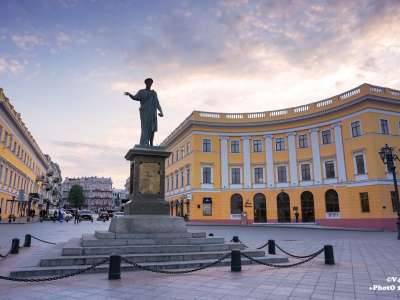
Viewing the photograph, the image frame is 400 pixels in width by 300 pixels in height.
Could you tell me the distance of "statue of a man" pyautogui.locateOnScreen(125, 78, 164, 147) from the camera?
516 inches

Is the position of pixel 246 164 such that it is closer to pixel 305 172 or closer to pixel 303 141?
pixel 305 172

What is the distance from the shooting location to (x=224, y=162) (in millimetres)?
40938

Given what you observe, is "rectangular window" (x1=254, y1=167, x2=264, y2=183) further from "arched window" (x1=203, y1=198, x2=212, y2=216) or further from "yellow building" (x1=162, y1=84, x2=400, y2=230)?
"arched window" (x1=203, y1=198, x2=212, y2=216)

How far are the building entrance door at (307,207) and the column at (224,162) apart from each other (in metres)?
9.27

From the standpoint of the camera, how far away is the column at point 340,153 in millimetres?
34109

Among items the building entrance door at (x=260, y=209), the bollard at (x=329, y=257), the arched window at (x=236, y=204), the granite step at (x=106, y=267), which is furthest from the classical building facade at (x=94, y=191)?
the bollard at (x=329, y=257)

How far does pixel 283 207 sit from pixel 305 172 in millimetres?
4932

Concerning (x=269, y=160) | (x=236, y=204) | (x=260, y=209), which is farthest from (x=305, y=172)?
(x=236, y=204)

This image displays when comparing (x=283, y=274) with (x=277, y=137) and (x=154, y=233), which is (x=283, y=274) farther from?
(x=277, y=137)

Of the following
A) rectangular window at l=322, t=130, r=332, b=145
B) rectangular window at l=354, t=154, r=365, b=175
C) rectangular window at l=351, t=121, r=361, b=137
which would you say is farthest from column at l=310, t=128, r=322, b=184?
rectangular window at l=354, t=154, r=365, b=175

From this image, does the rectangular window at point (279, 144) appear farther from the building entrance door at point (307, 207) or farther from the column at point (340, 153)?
the column at point (340, 153)

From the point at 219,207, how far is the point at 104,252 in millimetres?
31092

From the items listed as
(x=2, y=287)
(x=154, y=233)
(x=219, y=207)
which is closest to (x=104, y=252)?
(x=154, y=233)

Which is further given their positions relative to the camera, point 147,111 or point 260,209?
point 260,209
